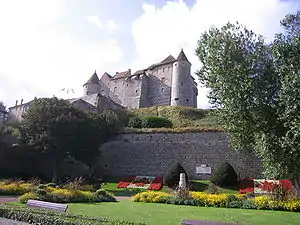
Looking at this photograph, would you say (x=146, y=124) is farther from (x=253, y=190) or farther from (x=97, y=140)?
(x=253, y=190)

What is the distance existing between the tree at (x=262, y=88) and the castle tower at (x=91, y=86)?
182 ft

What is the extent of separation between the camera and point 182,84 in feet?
191

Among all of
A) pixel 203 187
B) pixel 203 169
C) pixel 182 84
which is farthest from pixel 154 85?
pixel 203 187

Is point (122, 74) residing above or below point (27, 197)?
above

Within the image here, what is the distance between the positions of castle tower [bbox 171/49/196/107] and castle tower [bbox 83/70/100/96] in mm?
18579

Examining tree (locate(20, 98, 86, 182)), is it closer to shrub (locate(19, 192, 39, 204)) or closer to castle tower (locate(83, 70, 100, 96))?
shrub (locate(19, 192, 39, 204))

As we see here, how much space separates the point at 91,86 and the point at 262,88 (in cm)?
5879

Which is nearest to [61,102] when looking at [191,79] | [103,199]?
[103,199]

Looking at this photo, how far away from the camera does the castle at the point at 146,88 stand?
191ft

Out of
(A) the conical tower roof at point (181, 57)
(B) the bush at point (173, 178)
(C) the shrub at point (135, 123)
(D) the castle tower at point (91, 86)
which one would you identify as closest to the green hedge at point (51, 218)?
(B) the bush at point (173, 178)

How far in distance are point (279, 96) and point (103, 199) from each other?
1047 centimetres

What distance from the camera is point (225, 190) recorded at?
79.3 feet

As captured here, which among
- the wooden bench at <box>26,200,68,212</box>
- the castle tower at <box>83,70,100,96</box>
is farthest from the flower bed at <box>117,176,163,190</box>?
the castle tower at <box>83,70,100,96</box>

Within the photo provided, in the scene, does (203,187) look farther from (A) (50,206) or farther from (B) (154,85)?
(B) (154,85)
